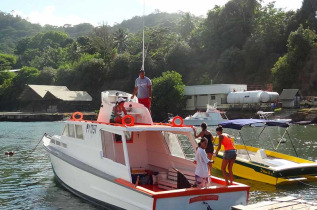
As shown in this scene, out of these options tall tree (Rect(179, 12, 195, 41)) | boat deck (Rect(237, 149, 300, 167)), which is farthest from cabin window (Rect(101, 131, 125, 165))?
tall tree (Rect(179, 12, 195, 41))

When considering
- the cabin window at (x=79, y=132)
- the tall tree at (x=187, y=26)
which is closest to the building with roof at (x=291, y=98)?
the tall tree at (x=187, y=26)

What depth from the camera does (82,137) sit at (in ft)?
54.1

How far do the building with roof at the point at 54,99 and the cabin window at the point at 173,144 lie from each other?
83.4 meters

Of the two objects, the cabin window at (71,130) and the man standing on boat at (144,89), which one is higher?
the man standing on boat at (144,89)

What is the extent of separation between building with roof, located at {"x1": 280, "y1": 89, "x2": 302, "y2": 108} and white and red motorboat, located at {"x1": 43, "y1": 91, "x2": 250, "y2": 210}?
6674 cm

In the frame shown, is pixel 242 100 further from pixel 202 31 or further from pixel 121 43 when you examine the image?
pixel 121 43

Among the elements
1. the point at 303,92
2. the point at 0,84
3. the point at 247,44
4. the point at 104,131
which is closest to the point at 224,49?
the point at 247,44

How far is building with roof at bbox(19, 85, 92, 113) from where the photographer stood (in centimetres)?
9794

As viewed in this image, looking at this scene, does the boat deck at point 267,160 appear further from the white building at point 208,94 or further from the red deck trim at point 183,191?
the white building at point 208,94

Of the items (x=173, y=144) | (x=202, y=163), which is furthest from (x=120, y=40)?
(x=202, y=163)

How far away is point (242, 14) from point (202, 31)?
11866 millimetres

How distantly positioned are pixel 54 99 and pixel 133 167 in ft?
283

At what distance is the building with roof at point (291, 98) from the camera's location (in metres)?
78.0

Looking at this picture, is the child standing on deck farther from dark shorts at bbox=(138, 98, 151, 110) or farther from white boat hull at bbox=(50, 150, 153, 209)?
dark shorts at bbox=(138, 98, 151, 110)
